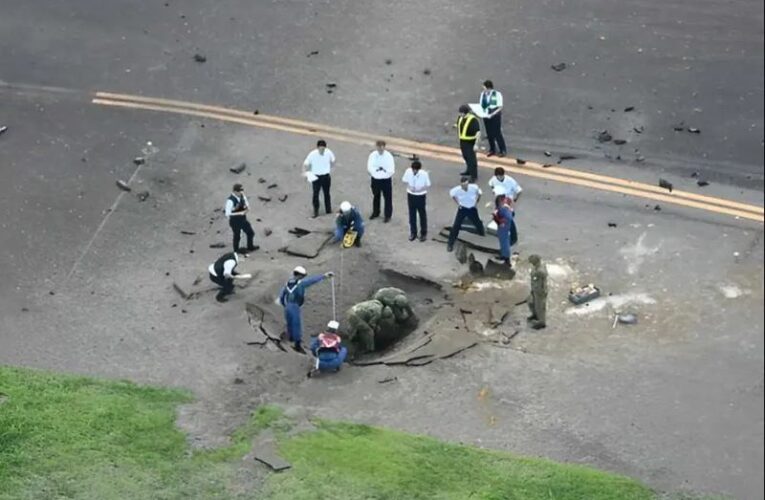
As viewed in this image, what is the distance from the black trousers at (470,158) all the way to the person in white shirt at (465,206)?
46.1 inches

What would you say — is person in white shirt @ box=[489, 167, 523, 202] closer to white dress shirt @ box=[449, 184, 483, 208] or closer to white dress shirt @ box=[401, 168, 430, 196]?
white dress shirt @ box=[449, 184, 483, 208]

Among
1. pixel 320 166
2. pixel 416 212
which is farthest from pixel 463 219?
pixel 320 166

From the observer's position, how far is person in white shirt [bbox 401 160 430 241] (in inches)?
832

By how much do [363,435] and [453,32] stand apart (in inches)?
413

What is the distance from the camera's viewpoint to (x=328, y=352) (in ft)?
59.8

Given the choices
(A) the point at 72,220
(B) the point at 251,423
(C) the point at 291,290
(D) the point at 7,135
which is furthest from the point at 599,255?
(D) the point at 7,135

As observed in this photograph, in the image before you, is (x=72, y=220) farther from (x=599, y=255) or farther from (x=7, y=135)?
(x=599, y=255)

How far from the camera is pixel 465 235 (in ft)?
70.4

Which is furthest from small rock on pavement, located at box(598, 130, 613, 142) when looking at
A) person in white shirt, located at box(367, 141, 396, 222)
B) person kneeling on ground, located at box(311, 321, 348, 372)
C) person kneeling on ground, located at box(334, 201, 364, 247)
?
person kneeling on ground, located at box(311, 321, 348, 372)

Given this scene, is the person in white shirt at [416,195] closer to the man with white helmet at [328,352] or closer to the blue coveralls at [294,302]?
the blue coveralls at [294,302]

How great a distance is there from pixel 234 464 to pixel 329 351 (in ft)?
8.25

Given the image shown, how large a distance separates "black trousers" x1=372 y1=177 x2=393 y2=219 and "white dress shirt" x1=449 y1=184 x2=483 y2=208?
1.31 meters

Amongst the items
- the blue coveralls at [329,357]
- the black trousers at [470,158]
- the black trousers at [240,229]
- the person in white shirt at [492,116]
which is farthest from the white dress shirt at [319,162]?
the blue coveralls at [329,357]

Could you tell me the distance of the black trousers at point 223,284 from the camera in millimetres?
19938
